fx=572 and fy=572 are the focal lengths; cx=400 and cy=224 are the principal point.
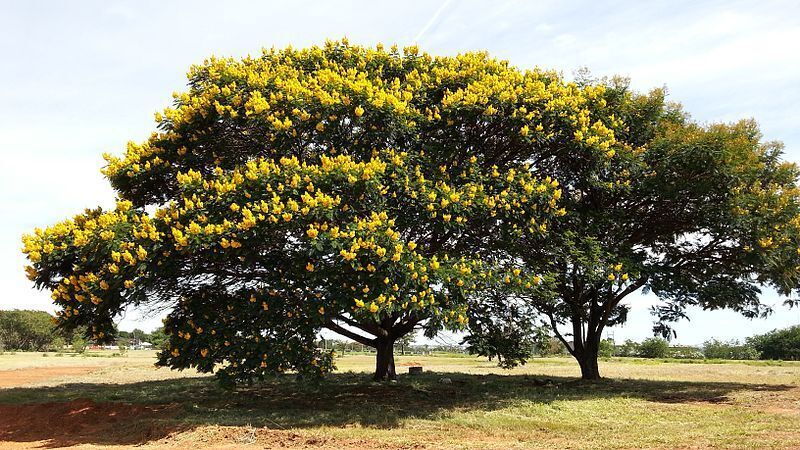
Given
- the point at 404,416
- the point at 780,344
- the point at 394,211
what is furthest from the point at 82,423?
the point at 780,344

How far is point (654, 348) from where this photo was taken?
2026 inches

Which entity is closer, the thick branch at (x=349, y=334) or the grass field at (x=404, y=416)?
the grass field at (x=404, y=416)

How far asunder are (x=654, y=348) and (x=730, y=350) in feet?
20.3

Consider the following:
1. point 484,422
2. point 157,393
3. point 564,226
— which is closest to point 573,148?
point 564,226

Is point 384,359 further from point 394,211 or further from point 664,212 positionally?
point 664,212

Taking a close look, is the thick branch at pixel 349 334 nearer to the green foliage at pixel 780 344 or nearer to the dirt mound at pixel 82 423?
the dirt mound at pixel 82 423

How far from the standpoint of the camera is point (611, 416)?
12.6m

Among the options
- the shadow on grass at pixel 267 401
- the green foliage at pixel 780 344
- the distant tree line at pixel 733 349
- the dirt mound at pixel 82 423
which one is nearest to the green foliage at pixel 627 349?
the distant tree line at pixel 733 349

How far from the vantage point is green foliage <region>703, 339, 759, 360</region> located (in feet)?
159

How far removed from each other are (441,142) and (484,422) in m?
6.56

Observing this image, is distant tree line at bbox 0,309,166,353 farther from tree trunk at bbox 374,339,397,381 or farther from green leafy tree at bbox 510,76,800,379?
green leafy tree at bbox 510,76,800,379

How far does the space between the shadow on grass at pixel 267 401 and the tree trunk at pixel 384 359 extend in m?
0.58

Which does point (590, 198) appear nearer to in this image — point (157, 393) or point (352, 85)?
point (352, 85)

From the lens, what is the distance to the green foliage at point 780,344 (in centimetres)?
4701
